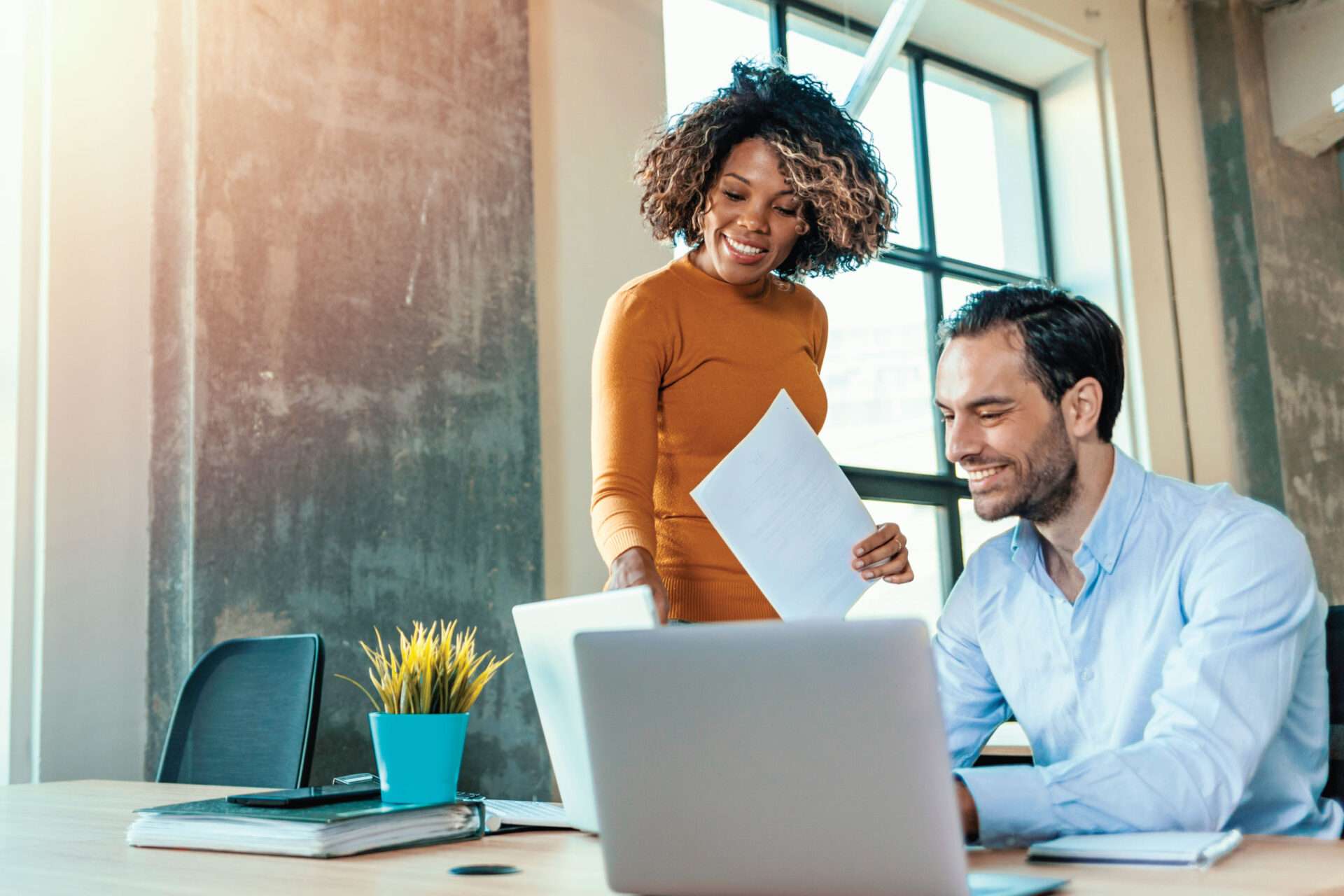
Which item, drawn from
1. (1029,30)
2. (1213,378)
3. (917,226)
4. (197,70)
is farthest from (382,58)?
(1213,378)

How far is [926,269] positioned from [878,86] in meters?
0.75

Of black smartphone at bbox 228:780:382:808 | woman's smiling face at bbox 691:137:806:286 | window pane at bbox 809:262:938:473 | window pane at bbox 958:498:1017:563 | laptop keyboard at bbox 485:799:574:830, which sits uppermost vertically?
window pane at bbox 809:262:938:473

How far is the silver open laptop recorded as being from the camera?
0.74m

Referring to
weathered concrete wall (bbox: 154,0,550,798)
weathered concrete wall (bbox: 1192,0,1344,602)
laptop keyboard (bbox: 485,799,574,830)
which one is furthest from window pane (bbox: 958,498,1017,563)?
laptop keyboard (bbox: 485,799,574,830)

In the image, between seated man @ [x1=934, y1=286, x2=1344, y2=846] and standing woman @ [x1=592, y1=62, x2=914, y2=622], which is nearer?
seated man @ [x1=934, y1=286, x2=1344, y2=846]

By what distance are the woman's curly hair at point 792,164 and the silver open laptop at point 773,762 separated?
1.30 m

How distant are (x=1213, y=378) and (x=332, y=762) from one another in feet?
13.9

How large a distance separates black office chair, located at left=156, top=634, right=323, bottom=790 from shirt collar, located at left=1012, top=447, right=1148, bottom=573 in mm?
1265

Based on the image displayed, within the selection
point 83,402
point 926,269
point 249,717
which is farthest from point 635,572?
point 926,269

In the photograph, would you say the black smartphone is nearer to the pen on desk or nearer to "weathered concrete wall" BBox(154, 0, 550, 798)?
the pen on desk

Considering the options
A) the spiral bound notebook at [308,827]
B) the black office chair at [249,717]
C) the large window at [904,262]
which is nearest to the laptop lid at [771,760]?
the spiral bound notebook at [308,827]

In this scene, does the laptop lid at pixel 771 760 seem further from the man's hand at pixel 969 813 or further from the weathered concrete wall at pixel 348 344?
the weathered concrete wall at pixel 348 344

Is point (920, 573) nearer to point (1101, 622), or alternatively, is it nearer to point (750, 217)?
point (750, 217)

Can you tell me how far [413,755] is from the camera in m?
1.23
